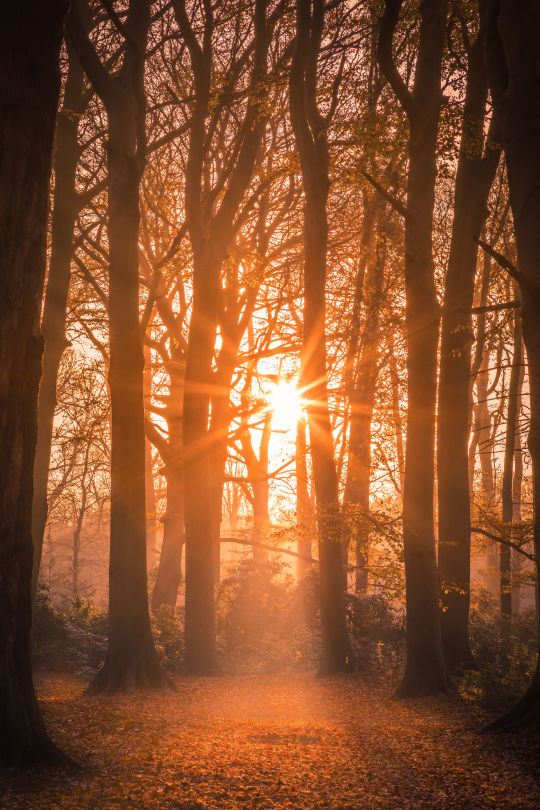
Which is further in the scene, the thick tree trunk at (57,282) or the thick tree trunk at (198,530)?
the thick tree trunk at (198,530)

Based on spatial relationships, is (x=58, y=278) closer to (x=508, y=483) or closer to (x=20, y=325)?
(x=20, y=325)

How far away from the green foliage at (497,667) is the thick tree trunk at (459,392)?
868mm

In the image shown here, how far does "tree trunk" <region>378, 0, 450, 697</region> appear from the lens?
9.02 m

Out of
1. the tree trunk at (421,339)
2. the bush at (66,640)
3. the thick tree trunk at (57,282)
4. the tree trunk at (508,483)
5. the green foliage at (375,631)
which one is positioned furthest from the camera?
the tree trunk at (508,483)

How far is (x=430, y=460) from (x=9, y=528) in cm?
664

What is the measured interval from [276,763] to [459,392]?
7.07 meters

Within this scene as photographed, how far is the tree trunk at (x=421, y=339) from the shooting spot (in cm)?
902

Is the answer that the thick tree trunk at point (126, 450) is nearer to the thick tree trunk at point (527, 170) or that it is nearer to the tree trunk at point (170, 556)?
the thick tree trunk at point (527, 170)

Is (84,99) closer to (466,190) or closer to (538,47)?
(466,190)

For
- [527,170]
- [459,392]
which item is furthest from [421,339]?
[527,170]

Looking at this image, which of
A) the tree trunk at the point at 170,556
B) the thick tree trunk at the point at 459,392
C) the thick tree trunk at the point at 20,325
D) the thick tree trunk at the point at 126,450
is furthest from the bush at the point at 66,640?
the thick tree trunk at the point at 20,325

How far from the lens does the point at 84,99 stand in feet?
44.1

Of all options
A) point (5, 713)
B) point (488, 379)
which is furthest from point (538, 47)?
point (488, 379)

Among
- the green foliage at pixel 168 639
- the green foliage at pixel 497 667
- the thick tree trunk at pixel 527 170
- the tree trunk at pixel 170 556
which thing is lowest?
the green foliage at pixel 168 639
